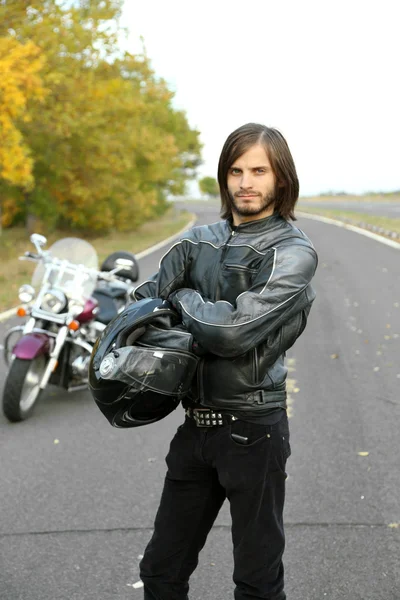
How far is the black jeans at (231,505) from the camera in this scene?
2707 millimetres

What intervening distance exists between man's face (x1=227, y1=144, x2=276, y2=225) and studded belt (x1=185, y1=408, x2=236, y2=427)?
665mm

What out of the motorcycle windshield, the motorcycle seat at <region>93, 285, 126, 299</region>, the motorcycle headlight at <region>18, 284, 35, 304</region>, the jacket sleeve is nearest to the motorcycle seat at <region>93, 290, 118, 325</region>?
the motorcycle seat at <region>93, 285, 126, 299</region>

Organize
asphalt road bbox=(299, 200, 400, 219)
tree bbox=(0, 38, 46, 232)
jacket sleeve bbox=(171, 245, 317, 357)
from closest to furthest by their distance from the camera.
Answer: jacket sleeve bbox=(171, 245, 317, 357), tree bbox=(0, 38, 46, 232), asphalt road bbox=(299, 200, 400, 219)

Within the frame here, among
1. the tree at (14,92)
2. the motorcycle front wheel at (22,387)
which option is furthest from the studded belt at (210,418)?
the tree at (14,92)

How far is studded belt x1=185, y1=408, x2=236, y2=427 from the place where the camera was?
273 centimetres

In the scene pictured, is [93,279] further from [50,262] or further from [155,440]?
[155,440]

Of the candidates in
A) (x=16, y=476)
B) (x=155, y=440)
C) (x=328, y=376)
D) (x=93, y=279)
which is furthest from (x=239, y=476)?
(x=328, y=376)

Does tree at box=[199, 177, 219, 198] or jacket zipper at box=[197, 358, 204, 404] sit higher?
jacket zipper at box=[197, 358, 204, 404]

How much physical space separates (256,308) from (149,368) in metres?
0.39

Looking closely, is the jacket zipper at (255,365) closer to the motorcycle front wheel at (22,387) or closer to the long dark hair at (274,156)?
the long dark hair at (274,156)

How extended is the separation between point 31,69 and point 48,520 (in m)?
15.9

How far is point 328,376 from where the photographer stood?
816 cm

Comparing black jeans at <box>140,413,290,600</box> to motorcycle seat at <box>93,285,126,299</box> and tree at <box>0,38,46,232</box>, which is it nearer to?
motorcycle seat at <box>93,285,126,299</box>

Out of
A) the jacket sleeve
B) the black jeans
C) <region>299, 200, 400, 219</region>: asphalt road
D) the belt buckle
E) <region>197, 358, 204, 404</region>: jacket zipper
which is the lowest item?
<region>299, 200, 400, 219</region>: asphalt road
